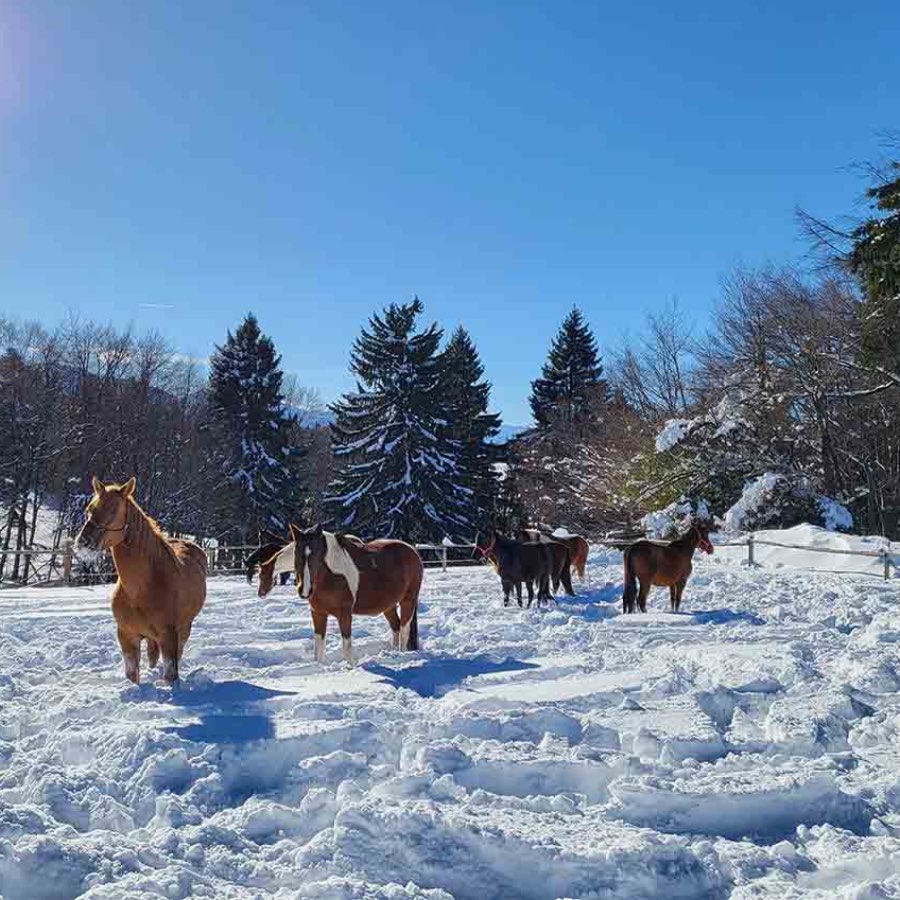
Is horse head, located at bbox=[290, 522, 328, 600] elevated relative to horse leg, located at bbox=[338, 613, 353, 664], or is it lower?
elevated

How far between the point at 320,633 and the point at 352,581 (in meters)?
0.59

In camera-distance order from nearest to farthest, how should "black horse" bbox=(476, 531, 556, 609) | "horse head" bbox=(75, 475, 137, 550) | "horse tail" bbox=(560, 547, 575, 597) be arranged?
"horse head" bbox=(75, 475, 137, 550)
"black horse" bbox=(476, 531, 556, 609)
"horse tail" bbox=(560, 547, 575, 597)

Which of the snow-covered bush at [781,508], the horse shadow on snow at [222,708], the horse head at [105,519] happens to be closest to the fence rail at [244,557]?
the snow-covered bush at [781,508]

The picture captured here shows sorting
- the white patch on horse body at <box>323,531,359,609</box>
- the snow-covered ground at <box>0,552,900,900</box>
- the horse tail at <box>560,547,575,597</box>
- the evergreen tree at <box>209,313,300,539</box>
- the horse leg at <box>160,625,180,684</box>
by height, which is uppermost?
the evergreen tree at <box>209,313,300,539</box>

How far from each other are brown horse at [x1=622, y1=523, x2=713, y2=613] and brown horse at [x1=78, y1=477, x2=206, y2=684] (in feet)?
24.3

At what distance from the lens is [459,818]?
3395mm

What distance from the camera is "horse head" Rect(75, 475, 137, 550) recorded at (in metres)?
5.86

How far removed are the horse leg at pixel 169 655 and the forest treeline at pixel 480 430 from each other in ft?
54.8

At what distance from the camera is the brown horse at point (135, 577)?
5973 millimetres

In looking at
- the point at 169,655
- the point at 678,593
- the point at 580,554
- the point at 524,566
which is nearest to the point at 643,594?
the point at 678,593

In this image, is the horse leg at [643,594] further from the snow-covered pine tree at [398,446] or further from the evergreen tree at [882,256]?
the snow-covered pine tree at [398,446]

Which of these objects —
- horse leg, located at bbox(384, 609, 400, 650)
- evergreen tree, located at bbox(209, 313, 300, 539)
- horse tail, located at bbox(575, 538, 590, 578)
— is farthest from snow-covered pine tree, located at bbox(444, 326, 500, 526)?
horse leg, located at bbox(384, 609, 400, 650)

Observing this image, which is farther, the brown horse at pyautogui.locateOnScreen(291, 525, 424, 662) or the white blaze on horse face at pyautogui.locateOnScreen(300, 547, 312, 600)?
the brown horse at pyautogui.locateOnScreen(291, 525, 424, 662)

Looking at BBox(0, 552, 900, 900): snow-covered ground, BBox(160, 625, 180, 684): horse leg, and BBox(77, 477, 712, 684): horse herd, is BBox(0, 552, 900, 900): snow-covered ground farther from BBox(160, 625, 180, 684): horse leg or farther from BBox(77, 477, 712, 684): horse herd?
BBox(77, 477, 712, 684): horse herd
